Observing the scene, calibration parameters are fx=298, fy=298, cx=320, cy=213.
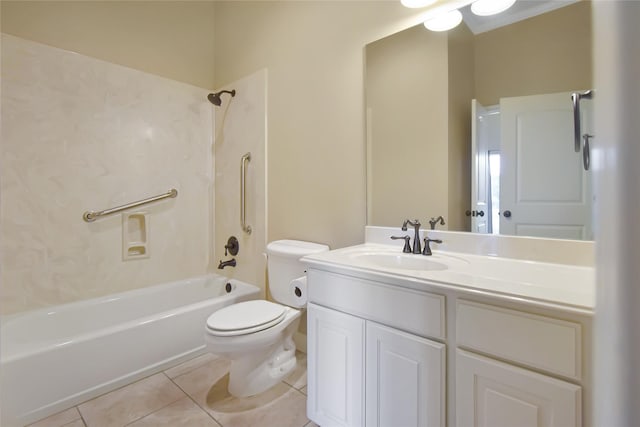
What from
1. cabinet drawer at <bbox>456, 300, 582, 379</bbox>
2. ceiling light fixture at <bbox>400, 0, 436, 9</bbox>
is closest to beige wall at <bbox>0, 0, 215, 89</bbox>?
ceiling light fixture at <bbox>400, 0, 436, 9</bbox>

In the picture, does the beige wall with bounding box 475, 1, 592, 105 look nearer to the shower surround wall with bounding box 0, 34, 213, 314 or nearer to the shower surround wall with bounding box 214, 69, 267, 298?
the shower surround wall with bounding box 214, 69, 267, 298

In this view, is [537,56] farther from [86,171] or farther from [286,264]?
[86,171]

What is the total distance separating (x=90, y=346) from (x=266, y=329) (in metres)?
0.88

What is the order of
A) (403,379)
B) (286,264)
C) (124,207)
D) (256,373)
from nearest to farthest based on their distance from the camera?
1. (403,379)
2. (256,373)
3. (286,264)
4. (124,207)

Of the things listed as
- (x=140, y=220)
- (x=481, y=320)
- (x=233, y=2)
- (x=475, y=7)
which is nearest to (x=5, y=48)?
(x=140, y=220)

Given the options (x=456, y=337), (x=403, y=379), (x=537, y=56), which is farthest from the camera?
(x=537, y=56)

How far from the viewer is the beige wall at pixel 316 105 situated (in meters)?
1.67

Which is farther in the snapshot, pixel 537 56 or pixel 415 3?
pixel 415 3

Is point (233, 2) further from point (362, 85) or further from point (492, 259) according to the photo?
point (492, 259)

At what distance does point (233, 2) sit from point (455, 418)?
118 inches

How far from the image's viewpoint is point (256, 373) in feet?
5.19

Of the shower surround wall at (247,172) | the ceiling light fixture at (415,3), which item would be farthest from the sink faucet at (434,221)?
the shower surround wall at (247,172)

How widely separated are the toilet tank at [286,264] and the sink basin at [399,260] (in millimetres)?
392

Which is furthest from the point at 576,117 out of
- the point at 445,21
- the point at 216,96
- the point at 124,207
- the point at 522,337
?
the point at 124,207
